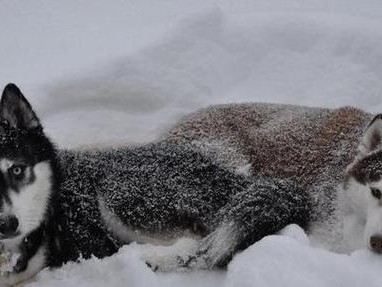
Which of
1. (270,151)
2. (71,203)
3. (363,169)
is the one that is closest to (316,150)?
(270,151)

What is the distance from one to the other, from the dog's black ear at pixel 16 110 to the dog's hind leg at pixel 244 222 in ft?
3.68

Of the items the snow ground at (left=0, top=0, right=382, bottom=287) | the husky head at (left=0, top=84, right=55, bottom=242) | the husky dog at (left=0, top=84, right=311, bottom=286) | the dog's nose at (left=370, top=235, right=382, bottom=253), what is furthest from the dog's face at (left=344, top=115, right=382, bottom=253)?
the husky head at (left=0, top=84, right=55, bottom=242)

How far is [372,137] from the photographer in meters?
4.05

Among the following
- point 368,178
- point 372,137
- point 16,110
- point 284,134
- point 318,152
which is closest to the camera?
point 16,110

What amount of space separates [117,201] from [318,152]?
1.59 meters

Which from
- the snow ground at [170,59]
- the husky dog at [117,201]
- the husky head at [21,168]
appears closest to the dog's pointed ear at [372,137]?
the husky dog at [117,201]

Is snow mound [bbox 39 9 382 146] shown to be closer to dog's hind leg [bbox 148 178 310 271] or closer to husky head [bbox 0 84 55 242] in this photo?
husky head [bbox 0 84 55 242]

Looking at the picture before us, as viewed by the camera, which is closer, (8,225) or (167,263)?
(8,225)

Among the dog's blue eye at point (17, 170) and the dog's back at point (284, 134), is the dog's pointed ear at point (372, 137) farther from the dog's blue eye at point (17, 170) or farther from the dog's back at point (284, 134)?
the dog's blue eye at point (17, 170)

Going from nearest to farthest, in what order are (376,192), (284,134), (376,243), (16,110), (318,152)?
1. (376,243)
2. (16,110)
3. (376,192)
4. (318,152)
5. (284,134)

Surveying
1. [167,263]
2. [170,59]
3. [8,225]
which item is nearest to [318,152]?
[167,263]

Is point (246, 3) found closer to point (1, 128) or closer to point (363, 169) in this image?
point (363, 169)

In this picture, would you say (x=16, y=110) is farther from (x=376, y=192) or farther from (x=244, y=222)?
(x=376, y=192)

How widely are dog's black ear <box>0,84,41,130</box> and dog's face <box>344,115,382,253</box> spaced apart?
2060 millimetres
